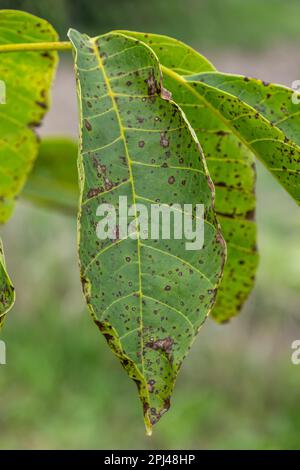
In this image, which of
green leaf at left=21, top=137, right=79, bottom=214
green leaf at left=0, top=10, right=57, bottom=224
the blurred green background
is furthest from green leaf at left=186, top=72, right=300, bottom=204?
the blurred green background

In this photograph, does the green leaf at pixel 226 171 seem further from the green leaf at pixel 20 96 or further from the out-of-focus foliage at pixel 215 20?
the out-of-focus foliage at pixel 215 20

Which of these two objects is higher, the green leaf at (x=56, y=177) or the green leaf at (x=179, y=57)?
the green leaf at (x=179, y=57)

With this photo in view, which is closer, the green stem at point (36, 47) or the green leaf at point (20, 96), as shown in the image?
the green stem at point (36, 47)

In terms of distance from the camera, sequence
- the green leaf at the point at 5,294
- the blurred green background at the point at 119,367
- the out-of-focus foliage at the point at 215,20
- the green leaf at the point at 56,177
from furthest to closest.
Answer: the out-of-focus foliage at the point at 215,20 < the blurred green background at the point at 119,367 < the green leaf at the point at 56,177 < the green leaf at the point at 5,294

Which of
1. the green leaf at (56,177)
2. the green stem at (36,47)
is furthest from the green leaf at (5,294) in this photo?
the green leaf at (56,177)

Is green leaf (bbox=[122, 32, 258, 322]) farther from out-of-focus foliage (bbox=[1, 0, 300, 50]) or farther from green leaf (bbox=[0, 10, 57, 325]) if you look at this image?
out-of-focus foliage (bbox=[1, 0, 300, 50])

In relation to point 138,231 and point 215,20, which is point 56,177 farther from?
point 215,20

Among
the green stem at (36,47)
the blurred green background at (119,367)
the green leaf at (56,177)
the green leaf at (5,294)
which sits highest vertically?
the green stem at (36,47)
